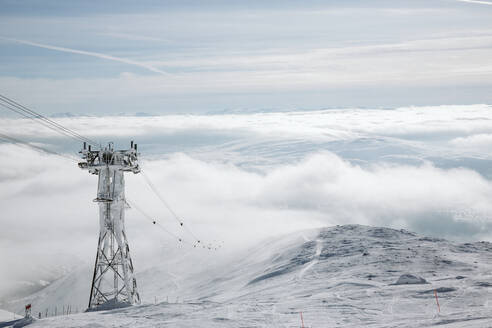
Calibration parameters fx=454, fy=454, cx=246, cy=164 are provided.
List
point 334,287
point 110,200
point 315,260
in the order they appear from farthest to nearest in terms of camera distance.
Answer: point 315,260
point 334,287
point 110,200

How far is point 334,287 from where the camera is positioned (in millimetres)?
67562

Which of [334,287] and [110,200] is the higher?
[110,200]

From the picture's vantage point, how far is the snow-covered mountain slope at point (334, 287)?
42.1m

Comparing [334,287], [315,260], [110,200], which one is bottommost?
[334,287]

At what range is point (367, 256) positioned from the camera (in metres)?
90.2

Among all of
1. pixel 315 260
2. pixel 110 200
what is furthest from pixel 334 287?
pixel 110 200

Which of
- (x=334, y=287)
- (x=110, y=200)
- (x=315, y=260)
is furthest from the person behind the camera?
(x=315, y=260)

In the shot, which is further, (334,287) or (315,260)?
(315,260)

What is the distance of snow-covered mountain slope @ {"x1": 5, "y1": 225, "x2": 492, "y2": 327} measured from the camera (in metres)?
42.1

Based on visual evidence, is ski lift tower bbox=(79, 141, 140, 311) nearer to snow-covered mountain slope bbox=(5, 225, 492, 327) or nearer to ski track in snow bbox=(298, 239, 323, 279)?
snow-covered mountain slope bbox=(5, 225, 492, 327)

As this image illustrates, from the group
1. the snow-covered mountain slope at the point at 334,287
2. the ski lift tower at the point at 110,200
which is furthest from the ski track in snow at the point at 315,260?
the ski lift tower at the point at 110,200

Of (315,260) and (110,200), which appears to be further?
(315,260)

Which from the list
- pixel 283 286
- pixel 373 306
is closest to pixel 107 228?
pixel 373 306

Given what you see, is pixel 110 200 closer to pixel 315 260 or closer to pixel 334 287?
pixel 334 287
